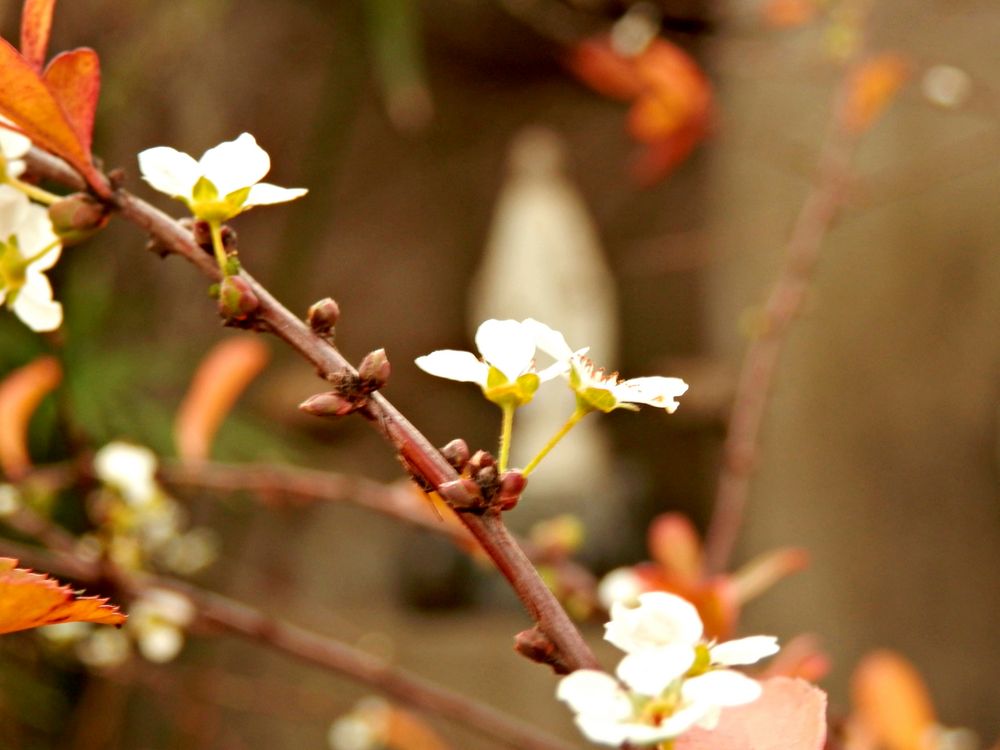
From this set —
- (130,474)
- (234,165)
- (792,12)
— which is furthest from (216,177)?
(792,12)

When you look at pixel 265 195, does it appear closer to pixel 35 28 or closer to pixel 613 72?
pixel 35 28

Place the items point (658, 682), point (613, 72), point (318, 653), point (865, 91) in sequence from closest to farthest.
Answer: point (658, 682)
point (318, 653)
point (865, 91)
point (613, 72)

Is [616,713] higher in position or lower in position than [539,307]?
lower

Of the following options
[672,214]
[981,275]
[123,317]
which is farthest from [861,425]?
[123,317]

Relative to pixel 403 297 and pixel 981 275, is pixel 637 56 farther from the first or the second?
pixel 403 297

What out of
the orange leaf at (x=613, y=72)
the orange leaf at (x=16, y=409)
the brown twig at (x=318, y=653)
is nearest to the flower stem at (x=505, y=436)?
the brown twig at (x=318, y=653)

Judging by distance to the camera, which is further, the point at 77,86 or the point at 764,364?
the point at 764,364

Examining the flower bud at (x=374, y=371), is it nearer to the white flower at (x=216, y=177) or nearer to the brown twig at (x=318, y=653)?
the white flower at (x=216, y=177)
